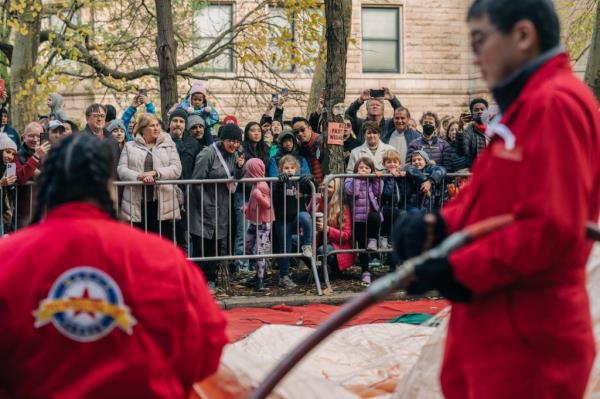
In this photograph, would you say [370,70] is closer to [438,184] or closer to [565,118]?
[438,184]

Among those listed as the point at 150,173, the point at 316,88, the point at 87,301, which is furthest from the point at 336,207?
the point at 87,301

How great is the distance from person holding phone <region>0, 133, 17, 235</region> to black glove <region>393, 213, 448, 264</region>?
817cm

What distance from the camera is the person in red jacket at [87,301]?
311 centimetres

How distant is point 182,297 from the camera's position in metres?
3.29

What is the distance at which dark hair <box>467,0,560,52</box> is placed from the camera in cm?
308

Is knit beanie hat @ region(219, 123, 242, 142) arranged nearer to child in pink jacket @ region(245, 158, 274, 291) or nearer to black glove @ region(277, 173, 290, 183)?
child in pink jacket @ region(245, 158, 274, 291)

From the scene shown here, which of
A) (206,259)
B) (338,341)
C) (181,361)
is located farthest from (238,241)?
(181,361)

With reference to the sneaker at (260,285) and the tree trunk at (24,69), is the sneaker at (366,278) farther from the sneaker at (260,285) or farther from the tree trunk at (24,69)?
the tree trunk at (24,69)

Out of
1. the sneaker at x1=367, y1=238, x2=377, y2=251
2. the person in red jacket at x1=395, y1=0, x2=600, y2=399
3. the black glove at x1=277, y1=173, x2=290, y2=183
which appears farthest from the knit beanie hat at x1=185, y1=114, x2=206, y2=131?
the person in red jacket at x1=395, y1=0, x2=600, y2=399

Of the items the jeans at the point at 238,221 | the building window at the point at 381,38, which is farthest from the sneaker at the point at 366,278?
the building window at the point at 381,38

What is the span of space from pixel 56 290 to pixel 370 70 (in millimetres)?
27909

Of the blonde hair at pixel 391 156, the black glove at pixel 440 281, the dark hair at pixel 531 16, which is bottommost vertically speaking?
the blonde hair at pixel 391 156

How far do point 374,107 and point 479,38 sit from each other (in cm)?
1024

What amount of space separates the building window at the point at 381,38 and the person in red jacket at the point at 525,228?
27.6 meters
